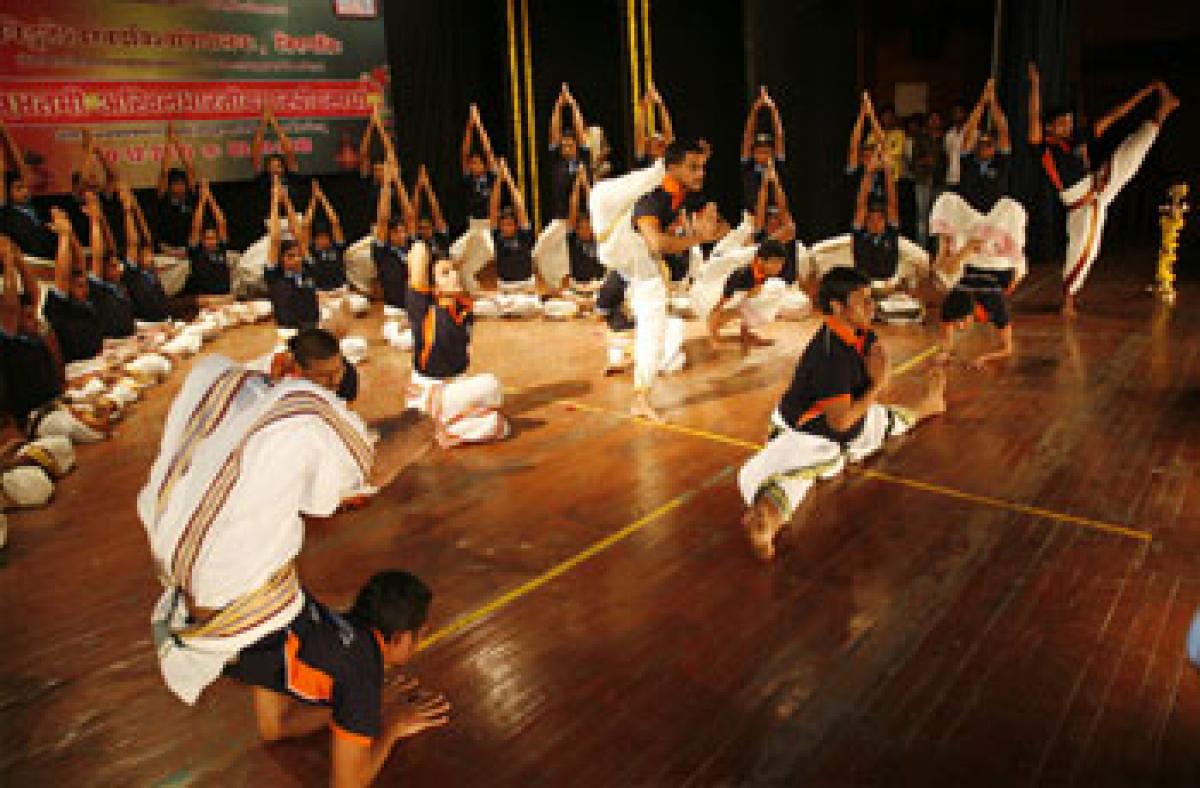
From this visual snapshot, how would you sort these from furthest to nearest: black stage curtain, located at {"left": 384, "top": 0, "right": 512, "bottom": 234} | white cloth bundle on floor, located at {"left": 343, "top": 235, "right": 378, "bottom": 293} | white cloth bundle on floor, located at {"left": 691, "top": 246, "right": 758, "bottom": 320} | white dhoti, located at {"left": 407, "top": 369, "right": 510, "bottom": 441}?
black stage curtain, located at {"left": 384, "top": 0, "right": 512, "bottom": 234} < white cloth bundle on floor, located at {"left": 343, "top": 235, "right": 378, "bottom": 293} < white cloth bundle on floor, located at {"left": 691, "top": 246, "right": 758, "bottom": 320} < white dhoti, located at {"left": 407, "top": 369, "right": 510, "bottom": 441}

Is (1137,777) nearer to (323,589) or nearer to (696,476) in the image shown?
(696,476)

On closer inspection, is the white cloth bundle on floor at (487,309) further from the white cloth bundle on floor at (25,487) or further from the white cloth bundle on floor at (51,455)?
the white cloth bundle on floor at (25,487)

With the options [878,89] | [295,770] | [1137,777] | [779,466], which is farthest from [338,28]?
[1137,777]

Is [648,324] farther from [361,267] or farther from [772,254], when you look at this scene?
[361,267]

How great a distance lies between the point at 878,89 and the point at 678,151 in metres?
7.00

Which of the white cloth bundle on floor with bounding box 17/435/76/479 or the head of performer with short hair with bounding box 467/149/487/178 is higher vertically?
the head of performer with short hair with bounding box 467/149/487/178

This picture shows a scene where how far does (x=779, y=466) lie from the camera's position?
10.2 ft

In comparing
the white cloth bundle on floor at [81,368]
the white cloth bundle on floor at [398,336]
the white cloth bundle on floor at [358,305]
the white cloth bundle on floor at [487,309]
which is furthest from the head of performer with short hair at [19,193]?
the white cloth bundle on floor at [487,309]

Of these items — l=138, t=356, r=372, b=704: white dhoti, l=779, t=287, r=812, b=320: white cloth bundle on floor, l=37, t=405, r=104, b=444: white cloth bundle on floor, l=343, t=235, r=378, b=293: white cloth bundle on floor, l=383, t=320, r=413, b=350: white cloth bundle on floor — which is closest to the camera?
l=138, t=356, r=372, b=704: white dhoti

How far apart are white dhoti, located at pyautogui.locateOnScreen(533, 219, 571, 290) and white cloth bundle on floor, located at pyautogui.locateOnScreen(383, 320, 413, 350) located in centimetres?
173

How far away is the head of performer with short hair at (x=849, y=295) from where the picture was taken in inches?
116

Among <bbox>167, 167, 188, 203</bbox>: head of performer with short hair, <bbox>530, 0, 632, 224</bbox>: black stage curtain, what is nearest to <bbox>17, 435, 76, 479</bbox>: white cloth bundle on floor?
<bbox>167, 167, 188, 203</bbox>: head of performer with short hair

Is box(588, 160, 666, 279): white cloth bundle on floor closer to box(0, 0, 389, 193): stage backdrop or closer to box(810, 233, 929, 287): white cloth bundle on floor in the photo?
box(810, 233, 929, 287): white cloth bundle on floor

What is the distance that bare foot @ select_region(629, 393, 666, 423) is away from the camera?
4516 mm
